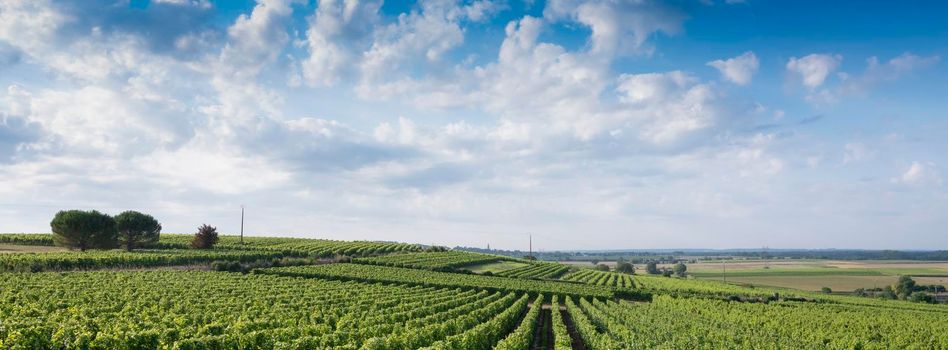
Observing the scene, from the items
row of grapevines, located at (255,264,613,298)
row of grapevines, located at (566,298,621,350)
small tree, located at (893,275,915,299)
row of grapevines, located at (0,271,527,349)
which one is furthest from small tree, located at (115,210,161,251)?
small tree, located at (893,275,915,299)

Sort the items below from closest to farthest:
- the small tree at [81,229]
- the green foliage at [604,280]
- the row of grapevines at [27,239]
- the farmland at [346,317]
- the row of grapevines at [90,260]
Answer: the farmland at [346,317], the row of grapevines at [90,260], the small tree at [81,229], the green foliage at [604,280], the row of grapevines at [27,239]

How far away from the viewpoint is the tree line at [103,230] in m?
76.9

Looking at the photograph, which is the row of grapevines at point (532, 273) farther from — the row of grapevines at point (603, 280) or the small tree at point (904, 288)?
the small tree at point (904, 288)

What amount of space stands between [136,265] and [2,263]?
11850 millimetres

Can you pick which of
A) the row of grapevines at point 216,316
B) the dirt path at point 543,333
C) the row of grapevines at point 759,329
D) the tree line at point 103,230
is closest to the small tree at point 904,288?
the row of grapevines at point 759,329

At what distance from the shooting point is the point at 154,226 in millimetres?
89188

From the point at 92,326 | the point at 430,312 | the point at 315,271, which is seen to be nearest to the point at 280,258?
the point at 315,271

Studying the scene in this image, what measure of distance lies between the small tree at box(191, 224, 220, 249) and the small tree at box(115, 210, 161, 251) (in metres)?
6.53

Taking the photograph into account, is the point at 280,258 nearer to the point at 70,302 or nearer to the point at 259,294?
the point at 259,294

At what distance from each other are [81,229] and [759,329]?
3234 inches

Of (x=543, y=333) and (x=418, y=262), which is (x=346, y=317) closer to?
(x=543, y=333)

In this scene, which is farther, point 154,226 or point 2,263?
point 154,226

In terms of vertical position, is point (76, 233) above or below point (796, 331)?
above

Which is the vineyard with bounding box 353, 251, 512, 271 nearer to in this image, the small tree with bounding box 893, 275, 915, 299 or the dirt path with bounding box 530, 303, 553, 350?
the dirt path with bounding box 530, 303, 553, 350
